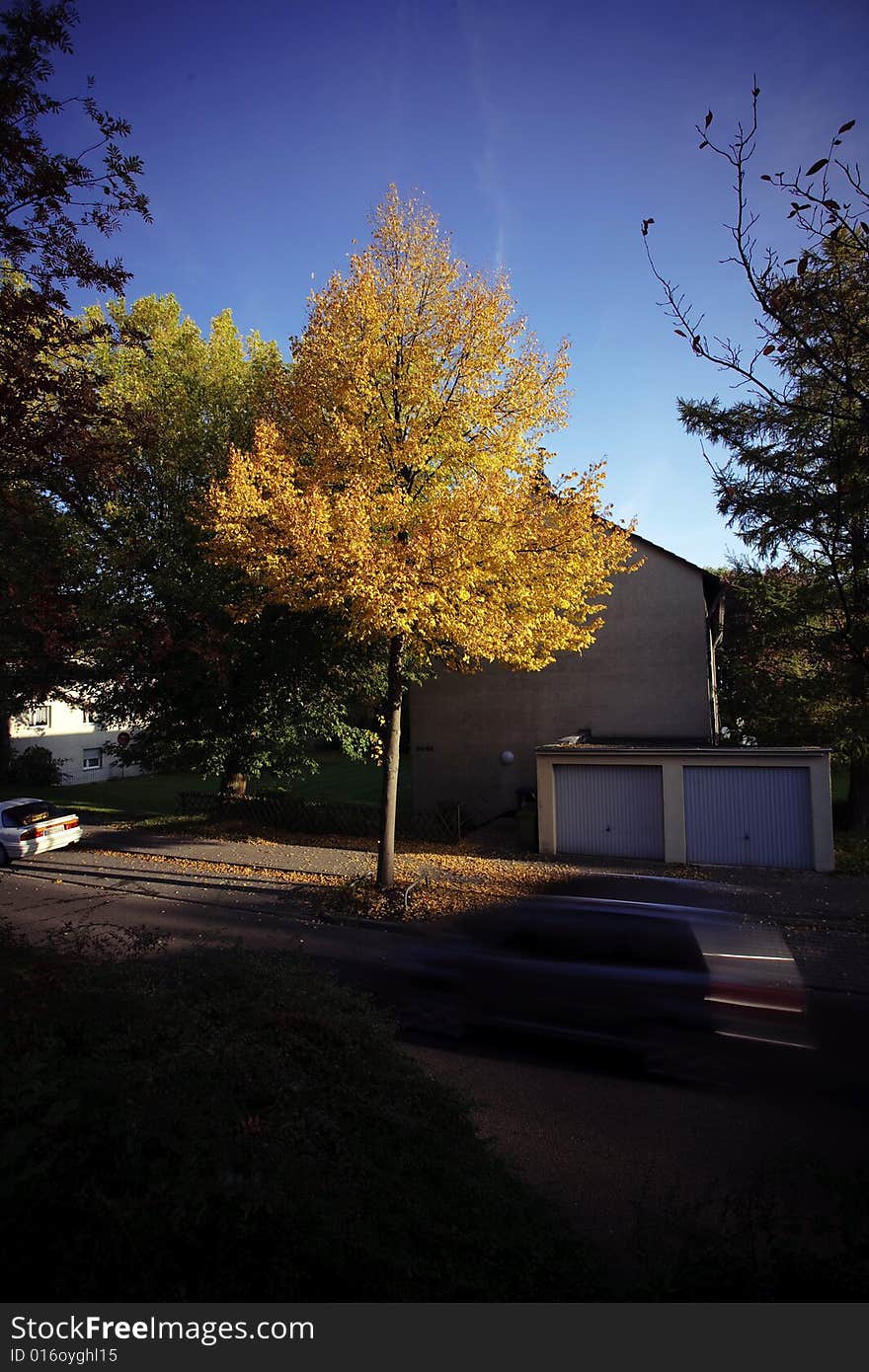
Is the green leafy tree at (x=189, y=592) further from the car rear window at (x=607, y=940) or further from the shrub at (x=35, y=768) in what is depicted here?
the shrub at (x=35, y=768)

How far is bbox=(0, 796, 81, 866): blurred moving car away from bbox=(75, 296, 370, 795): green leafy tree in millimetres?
2442

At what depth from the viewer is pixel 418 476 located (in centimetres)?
1116

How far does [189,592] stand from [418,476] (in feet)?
20.2

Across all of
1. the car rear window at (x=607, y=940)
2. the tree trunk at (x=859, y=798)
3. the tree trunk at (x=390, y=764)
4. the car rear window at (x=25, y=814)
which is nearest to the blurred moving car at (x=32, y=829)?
the car rear window at (x=25, y=814)

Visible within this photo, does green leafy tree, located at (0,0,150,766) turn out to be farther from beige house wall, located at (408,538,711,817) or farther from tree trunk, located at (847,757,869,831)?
tree trunk, located at (847,757,869,831)

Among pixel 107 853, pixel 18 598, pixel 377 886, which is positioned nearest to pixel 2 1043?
pixel 18 598

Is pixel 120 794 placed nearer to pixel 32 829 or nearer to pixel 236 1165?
pixel 32 829

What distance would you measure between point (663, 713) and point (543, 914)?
1173 centimetres

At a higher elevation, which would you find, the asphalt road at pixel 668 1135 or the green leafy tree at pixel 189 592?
the green leafy tree at pixel 189 592

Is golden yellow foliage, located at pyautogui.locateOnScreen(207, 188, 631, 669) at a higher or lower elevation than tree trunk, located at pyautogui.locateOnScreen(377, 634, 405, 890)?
higher

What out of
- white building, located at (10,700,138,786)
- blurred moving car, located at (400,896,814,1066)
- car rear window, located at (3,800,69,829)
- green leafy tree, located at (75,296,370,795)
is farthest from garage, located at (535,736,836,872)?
white building, located at (10,700,138,786)

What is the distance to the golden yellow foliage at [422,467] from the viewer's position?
33.0ft

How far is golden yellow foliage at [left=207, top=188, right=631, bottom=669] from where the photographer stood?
10.0 metres

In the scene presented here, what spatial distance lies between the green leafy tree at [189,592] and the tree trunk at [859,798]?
1299 centimetres
